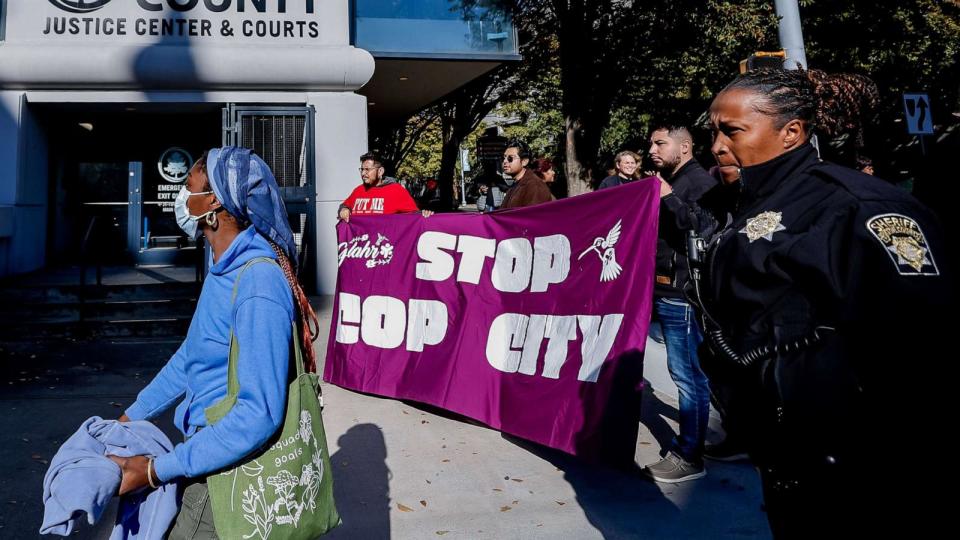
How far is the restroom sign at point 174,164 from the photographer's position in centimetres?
1459

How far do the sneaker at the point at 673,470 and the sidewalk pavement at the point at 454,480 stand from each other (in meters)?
0.05

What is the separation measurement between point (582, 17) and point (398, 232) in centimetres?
1108

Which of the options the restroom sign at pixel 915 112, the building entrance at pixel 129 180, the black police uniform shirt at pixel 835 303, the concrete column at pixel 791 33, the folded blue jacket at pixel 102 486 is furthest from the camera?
the building entrance at pixel 129 180

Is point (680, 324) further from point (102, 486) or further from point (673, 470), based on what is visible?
point (102, 486)

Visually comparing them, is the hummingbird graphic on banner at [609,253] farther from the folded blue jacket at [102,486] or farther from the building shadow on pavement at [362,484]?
the folded blue jacket at [102,486]

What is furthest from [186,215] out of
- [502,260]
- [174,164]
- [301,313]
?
[174,164]

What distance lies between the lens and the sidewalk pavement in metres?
3.80

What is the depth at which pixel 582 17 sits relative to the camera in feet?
51.2

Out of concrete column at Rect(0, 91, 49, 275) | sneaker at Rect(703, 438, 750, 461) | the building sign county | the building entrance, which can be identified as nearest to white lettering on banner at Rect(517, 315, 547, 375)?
sneaker at Rect(703, 438, 750, 461)

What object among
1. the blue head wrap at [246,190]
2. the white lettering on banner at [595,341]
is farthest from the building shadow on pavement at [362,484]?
the blue head wrap at [246,190]

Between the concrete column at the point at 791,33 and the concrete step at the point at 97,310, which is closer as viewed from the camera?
the concrete column at the point at 791,33

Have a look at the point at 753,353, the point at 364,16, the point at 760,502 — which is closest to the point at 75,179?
the point at 364,16

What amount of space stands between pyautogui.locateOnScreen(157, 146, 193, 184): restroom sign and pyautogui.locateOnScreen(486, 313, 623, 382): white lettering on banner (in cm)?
1149

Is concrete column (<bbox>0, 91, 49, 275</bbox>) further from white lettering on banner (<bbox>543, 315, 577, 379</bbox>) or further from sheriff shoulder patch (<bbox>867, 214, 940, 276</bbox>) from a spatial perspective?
sheriff shoulder patch (<bbox>867, 214, 940, 276</bbox>)
